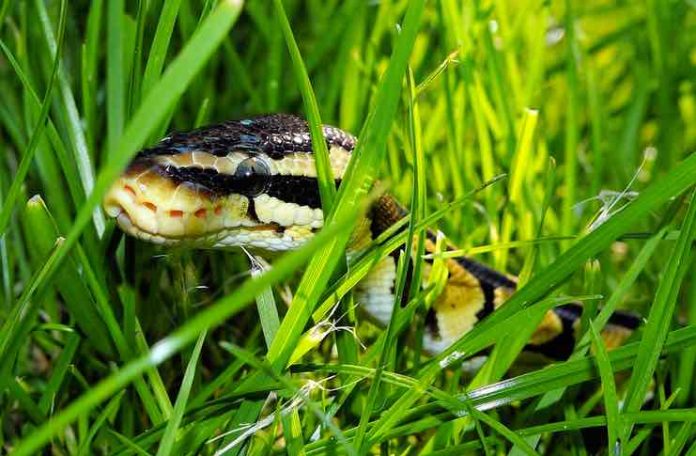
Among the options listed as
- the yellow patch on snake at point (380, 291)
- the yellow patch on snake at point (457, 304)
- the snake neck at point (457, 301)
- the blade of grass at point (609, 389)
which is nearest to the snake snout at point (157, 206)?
the snake neck at point (457, 301)

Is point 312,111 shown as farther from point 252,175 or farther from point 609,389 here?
point 609,389

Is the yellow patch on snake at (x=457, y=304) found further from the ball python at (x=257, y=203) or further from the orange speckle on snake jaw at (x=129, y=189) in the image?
the orange speckle on snake jaw at (x=129, y=189)

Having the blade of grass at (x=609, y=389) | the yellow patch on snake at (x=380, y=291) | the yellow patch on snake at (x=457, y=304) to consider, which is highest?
the blade of grass at (x=609, y=389)

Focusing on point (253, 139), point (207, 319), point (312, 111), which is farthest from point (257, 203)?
point (207, 319)

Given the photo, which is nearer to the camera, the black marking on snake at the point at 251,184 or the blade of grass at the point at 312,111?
the blade of grass at the point at 312,111

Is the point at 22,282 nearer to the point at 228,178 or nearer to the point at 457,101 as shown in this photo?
the point at 228,178

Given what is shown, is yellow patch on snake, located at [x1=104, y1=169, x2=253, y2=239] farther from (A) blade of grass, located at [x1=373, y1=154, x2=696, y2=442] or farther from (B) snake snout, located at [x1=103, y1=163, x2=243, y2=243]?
(A) blade of grass, located at [x1=373, y1=154, x2=696, y2=442]

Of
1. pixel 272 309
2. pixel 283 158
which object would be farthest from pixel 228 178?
pixel 272 309
